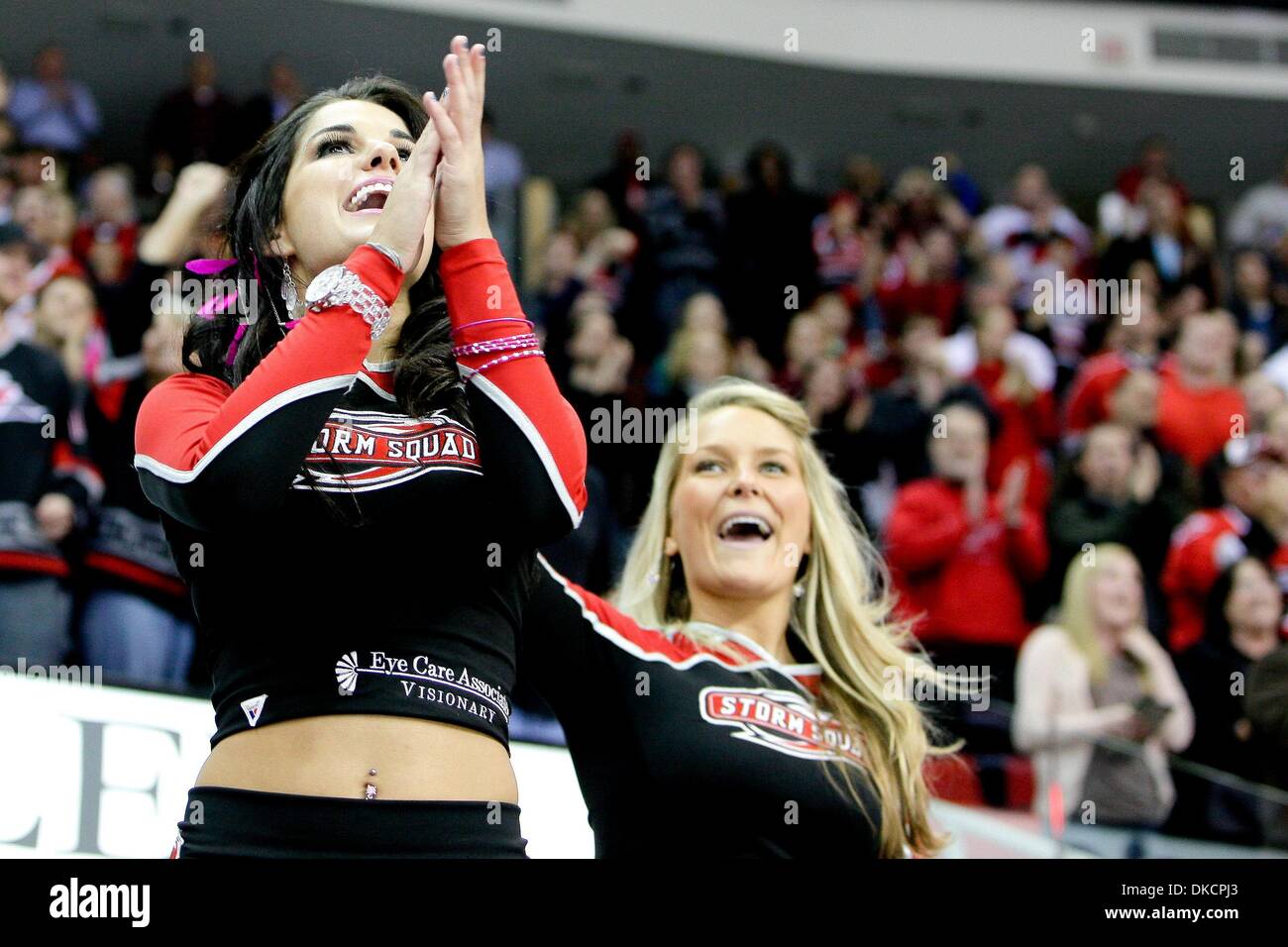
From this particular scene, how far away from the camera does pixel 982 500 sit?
6.08 metres

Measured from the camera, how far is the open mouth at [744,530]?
2959 mm

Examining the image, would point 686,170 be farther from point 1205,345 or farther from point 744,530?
point 744,530

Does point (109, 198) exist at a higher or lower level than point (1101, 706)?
higher

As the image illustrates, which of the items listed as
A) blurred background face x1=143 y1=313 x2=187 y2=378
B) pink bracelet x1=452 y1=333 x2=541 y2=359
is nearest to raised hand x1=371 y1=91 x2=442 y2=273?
pink bracelet x1=452 y1=333 x2=541 y2=359

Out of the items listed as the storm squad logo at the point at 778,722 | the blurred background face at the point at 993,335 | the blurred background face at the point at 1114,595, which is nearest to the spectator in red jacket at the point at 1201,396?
the blurred background face at the point at 993,335

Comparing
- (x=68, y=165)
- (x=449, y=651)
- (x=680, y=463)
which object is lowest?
(x=449, y=651)

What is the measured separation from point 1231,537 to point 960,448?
0.92m

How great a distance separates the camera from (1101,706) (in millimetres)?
5004

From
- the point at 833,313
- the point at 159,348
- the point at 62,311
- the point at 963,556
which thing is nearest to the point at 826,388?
the point at 963,556

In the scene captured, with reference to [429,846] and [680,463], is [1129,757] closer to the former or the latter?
[680,463]

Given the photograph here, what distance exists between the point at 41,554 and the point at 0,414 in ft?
1.30

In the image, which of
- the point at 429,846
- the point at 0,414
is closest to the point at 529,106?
the point at 0,414

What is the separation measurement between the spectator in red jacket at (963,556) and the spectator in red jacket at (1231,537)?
18.4 inches
